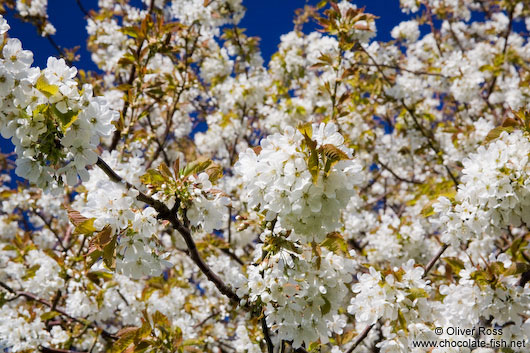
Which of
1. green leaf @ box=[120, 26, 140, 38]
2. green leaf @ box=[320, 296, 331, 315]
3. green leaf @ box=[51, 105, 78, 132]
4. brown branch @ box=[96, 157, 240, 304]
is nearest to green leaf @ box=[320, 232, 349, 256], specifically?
green leaf @ box=[320, 296, 331, 315]

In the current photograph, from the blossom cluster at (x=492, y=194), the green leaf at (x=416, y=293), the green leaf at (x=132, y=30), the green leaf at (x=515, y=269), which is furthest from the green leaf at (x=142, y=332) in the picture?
the green leaf at (x=132, y=30)

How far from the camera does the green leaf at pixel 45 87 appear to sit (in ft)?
4.90

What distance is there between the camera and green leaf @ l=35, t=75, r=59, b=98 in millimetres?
1493

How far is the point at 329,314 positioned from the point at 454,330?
0.96 metres

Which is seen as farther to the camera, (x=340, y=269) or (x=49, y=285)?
(x=49, y=285)

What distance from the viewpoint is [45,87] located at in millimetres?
1493

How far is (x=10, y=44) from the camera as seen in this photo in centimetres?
151

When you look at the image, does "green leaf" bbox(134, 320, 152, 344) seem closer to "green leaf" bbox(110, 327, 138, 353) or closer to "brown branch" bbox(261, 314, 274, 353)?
"green leaf" bbox(110, 327, 138, 353)

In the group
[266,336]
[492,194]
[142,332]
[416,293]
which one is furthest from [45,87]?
[492,194]

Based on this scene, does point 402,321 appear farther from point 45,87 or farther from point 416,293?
point 45,87

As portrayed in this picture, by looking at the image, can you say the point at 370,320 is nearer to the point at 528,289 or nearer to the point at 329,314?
the point at 329,314

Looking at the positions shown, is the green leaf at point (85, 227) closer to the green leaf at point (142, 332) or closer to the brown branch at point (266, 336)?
the green leaf at point (142, 332)

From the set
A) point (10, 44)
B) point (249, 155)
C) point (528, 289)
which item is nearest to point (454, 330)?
point (528, 289)

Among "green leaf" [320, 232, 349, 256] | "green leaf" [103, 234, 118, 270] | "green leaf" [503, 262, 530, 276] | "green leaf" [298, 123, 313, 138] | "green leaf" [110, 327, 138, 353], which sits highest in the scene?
"green leaf" [298, 123, 313, 138]
